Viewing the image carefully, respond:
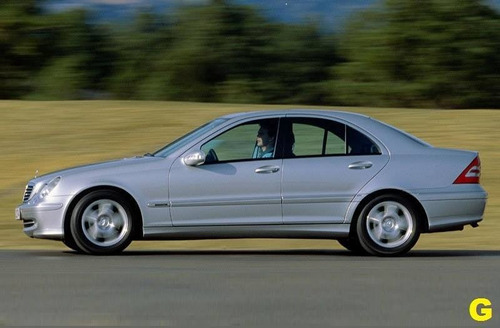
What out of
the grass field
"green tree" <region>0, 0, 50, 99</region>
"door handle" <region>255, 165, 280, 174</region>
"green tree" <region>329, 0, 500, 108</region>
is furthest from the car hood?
"green tree" <region>0, 0, 50, 99</region>

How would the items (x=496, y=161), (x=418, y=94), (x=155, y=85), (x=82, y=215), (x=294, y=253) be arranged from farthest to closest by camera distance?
(x=155, y=85), (x=418, y=94), (x=496, y=161), (x=294, y=253), (x=82, y=215)

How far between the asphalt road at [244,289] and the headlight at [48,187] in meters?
0.62

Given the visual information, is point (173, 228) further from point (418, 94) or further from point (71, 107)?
point (418, 94)

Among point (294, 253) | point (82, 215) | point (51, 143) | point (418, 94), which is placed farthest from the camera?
point (418, 94)

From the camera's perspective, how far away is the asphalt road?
7.88m

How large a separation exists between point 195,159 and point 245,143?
0.65 m

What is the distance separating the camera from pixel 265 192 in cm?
1145

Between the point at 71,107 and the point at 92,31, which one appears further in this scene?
the point at 92,31

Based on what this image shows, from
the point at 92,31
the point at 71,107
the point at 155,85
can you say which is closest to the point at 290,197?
the point at 71,107

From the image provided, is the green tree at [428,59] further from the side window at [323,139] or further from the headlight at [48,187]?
the headlight at [48,187]

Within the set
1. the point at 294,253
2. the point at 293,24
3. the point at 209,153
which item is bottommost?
the point at 294,253

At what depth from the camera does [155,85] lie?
1501 inches

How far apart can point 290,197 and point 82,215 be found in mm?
2015

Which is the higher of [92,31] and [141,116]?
[92,31]
